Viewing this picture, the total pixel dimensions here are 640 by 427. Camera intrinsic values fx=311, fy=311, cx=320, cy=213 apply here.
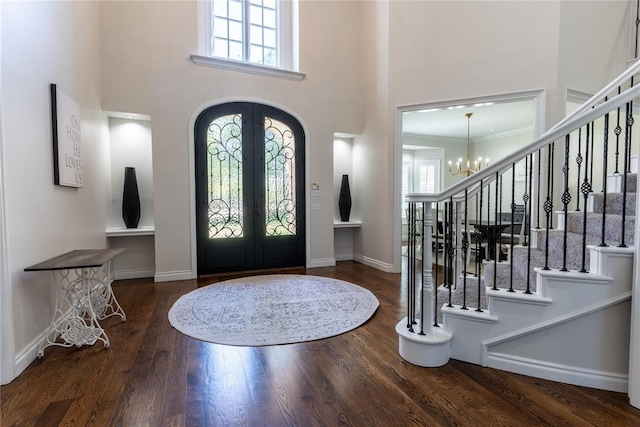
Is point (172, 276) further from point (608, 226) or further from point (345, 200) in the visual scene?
point (608, 226)

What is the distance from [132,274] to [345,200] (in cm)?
356

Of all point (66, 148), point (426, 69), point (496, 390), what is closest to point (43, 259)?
point (66, 148)

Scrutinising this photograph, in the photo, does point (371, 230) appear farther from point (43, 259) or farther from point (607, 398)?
point (43, 259)

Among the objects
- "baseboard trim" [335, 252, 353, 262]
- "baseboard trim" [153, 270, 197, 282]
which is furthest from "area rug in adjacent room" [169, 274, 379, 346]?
"baseboard trim" [335, 252, 353, 262]

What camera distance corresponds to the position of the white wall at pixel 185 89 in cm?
420

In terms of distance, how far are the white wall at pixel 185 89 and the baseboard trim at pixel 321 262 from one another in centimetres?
2

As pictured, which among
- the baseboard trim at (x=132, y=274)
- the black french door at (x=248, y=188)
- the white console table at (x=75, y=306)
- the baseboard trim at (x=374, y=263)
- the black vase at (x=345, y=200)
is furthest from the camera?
the black vase at (x=345, y=200)

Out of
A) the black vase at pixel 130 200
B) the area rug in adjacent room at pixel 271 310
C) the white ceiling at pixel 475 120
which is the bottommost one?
the area rug in adjacent room at pixel 271 310

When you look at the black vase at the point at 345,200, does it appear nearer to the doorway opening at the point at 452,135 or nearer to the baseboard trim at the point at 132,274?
the doorway opening at the point at 452,135

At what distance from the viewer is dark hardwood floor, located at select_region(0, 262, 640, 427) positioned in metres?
1.67

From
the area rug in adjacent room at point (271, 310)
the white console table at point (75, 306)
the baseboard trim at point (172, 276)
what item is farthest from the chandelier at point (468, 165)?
the white console table at point (75, 306)

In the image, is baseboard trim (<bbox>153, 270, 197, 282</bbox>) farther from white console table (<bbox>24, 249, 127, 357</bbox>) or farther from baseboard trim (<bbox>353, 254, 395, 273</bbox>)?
baseboard trim (<bbox>353, 254, 395, 273</bbox>)

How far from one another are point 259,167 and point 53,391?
140 inches

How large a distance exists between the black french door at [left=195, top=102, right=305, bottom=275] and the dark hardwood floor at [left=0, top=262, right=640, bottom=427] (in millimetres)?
2289
